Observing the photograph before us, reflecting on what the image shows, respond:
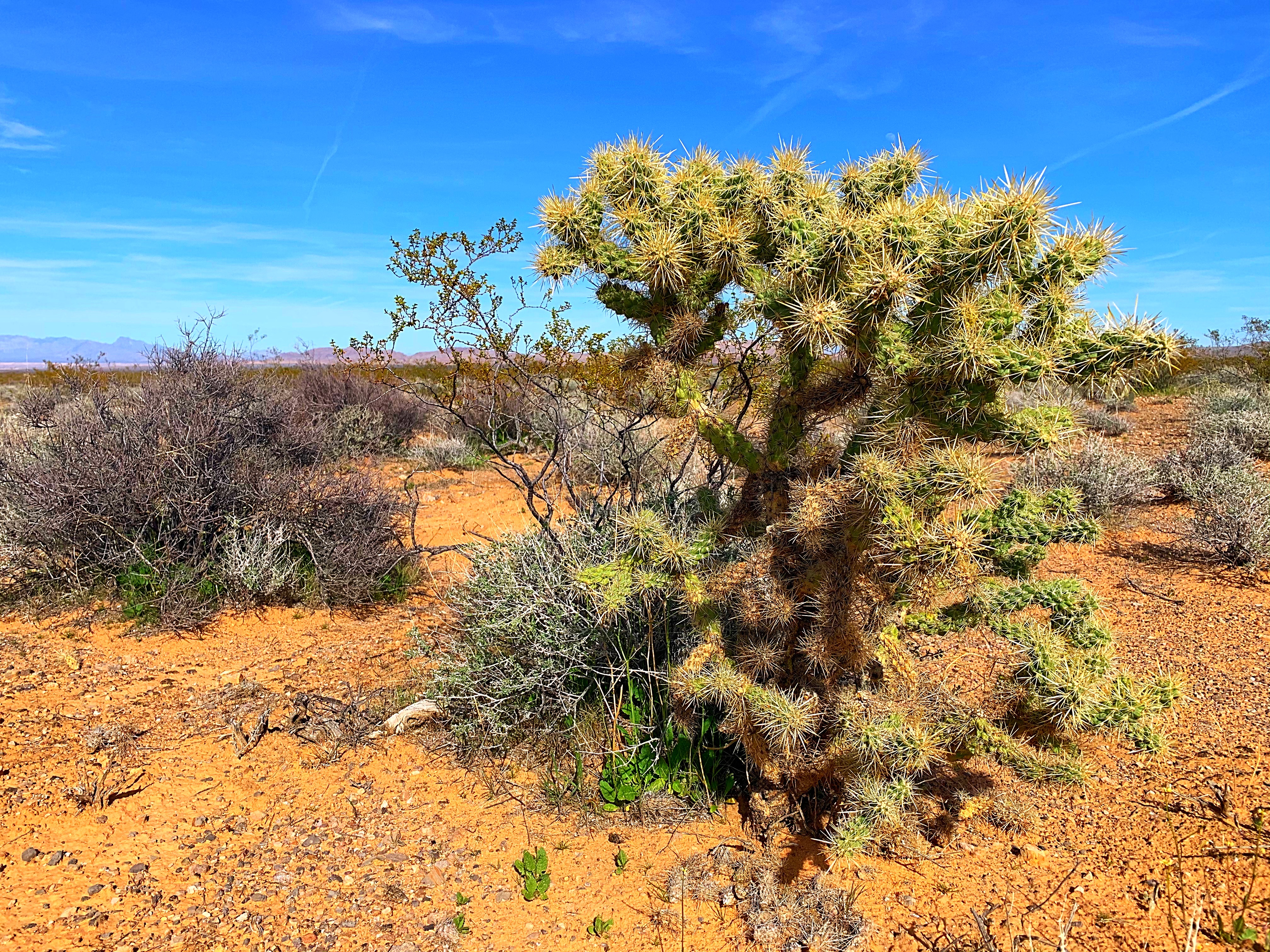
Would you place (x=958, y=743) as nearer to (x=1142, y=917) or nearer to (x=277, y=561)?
(x=1142, y=917)

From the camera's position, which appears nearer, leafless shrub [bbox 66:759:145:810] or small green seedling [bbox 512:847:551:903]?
small green seedling [bbox 512:847:551:903]

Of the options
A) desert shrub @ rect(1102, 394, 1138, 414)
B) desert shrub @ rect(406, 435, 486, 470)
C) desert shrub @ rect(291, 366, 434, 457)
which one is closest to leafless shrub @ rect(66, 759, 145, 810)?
desert shrub @ rect(406, 435, 486, 470)

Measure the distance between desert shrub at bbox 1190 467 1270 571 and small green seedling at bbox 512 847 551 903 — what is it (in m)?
5.42

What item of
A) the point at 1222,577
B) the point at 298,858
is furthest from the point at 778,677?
the point at 1222,577

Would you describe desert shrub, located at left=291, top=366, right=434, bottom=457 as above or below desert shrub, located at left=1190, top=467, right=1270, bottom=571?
above

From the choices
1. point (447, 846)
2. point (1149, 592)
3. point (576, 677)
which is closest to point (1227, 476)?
point (1149, 592)

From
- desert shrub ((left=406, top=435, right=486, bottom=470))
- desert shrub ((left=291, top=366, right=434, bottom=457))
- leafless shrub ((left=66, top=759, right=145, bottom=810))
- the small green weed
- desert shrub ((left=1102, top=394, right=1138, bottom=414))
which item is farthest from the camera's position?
desert shrub ((left=1102, top=394, right=1138, bottom=414))

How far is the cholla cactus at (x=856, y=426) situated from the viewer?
7.68ft

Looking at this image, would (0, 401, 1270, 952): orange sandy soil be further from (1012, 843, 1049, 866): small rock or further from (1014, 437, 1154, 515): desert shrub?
(1014, 437, 1154, 515): desert shrub

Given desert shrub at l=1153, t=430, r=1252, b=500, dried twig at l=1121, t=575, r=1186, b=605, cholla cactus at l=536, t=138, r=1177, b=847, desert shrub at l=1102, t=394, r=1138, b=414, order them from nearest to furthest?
cholla cactus at l=536, t=138, r=1177, b=847, dried twig at l=1121, t=575, r=1186, b=605, desert shrub at l=1153, t=430, r=1252, b=500, desert shrub at l=1102, t=394, r=1138, b=414

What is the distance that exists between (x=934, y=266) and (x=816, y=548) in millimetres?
994

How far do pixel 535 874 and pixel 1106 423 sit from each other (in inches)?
454

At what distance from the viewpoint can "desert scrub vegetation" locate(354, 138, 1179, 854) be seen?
2346 mm

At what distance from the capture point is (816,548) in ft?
8.62
